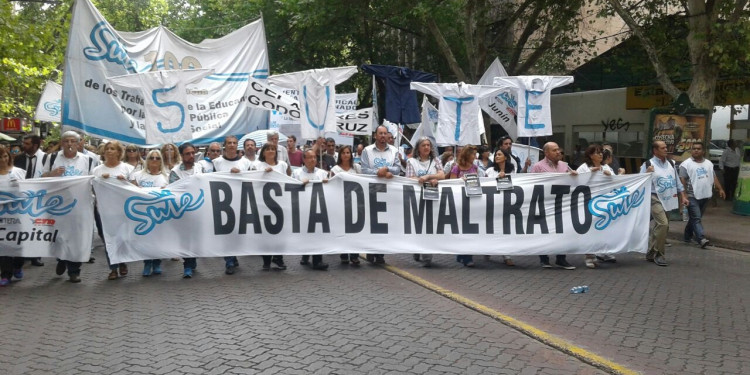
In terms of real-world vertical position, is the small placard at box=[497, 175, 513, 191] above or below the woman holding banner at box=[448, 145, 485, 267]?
below

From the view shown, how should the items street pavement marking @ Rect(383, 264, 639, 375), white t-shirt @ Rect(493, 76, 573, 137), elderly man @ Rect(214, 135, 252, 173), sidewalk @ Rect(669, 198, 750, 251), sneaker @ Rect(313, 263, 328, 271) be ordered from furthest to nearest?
1. sidewalk @ Rect(669, 198, 750, 251)
2. white t-shirt @ Rect(493, 76, 573, 137)
3. elderly man @ Rect(214, 135, 252, 173)
4. sneaker @ Rect(313, 263, 328, 271)
5. street pavement marking @ Rect(383, 264, 639, 375)

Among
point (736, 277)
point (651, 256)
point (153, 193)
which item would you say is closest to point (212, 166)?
point (153, 193)

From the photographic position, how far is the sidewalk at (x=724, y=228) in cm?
1203

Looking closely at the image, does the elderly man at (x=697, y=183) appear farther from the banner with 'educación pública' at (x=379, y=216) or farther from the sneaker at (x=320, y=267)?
the sneaker at (x=320, y=267)

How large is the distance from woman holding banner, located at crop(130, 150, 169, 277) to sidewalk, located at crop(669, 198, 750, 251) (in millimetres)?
9231

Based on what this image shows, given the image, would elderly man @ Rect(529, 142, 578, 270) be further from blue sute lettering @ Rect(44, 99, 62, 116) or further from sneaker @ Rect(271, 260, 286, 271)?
blue sute lettering @ Rect(44, 99, 62, 116)

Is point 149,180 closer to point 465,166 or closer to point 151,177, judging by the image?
point 151,177

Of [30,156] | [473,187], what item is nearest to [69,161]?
[30,156]

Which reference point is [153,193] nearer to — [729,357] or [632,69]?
[729,357]

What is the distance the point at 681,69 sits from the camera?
19438 mm

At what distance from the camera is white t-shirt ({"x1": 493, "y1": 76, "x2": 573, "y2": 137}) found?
11.7 meters

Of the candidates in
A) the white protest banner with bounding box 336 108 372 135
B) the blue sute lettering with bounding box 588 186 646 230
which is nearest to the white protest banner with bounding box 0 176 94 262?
the white protest banner with bounding box 336 108 372 135

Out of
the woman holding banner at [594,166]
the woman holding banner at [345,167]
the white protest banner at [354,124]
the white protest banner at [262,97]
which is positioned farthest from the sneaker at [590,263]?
the white protest banner at [262,97]

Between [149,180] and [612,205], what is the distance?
612 cm
